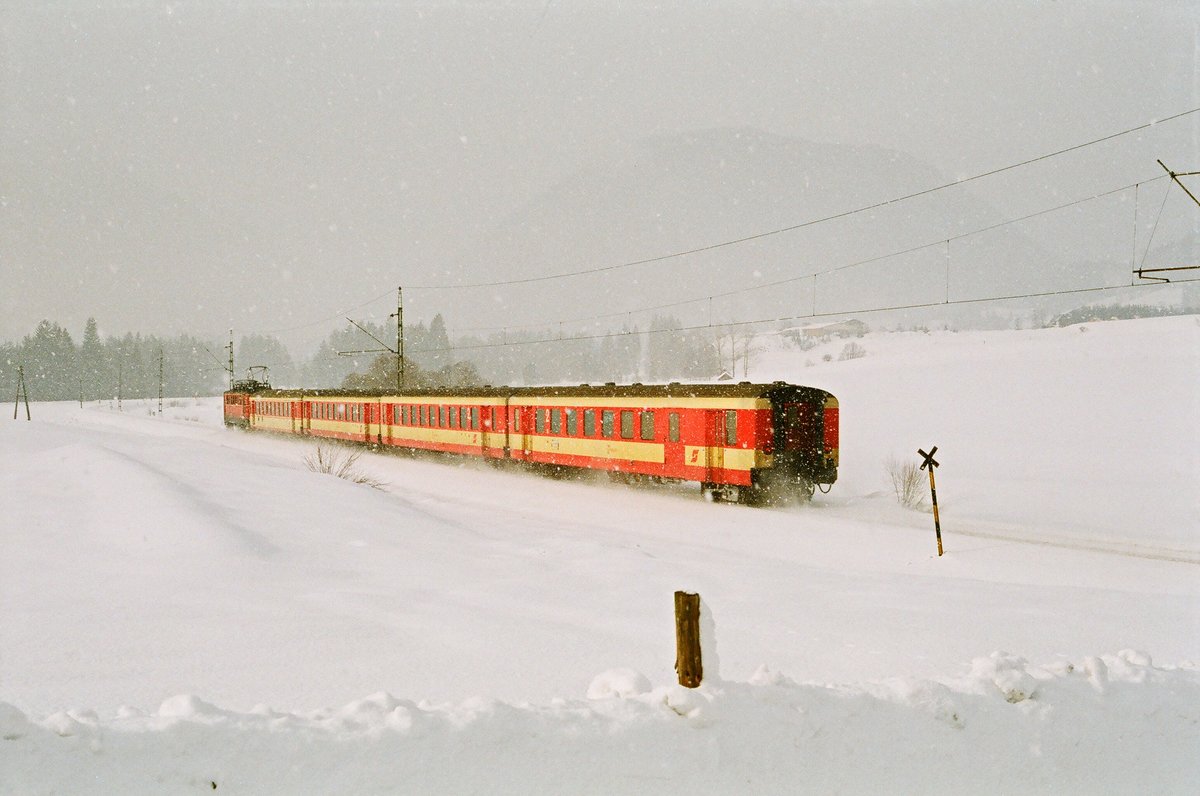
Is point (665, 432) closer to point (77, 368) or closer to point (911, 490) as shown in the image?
point (911, 490)

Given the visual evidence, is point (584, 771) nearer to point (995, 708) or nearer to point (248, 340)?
point (995, 708)

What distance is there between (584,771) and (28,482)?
42.7ft

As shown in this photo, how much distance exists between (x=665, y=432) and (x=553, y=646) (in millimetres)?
13668

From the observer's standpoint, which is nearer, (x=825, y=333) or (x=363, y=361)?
(x=363, y=361)

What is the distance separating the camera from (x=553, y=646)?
6.80m

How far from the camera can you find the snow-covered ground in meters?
4.16

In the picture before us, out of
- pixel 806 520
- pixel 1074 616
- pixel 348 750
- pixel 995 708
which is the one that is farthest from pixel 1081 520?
pixel 348 750

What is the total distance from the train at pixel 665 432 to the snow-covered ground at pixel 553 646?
6.25 ft

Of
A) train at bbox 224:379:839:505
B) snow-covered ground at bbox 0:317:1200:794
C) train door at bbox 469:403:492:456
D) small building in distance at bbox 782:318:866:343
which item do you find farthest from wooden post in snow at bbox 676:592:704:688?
small building in distance at bbox 782:318:866:343

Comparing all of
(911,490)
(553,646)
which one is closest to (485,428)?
(911,490)

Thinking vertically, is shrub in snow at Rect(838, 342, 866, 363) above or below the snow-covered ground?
above

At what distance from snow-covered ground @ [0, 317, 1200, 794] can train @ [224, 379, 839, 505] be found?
1.91 meters

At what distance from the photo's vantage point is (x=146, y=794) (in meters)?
3.56

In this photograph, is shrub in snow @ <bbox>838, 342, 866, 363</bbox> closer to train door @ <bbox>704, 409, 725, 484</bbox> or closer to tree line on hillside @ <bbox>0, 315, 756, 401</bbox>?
tree line on hillside @ <bbox>0, 315, 756, 401</bbox>
